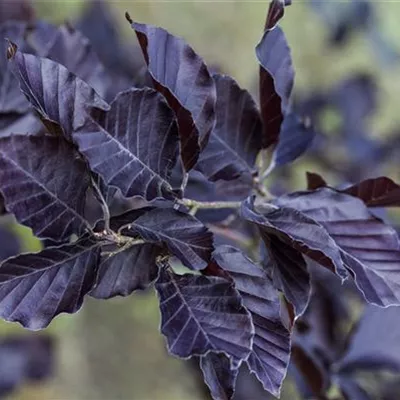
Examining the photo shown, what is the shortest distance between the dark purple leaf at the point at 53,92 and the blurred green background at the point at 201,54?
1.57m

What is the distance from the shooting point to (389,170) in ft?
5.96

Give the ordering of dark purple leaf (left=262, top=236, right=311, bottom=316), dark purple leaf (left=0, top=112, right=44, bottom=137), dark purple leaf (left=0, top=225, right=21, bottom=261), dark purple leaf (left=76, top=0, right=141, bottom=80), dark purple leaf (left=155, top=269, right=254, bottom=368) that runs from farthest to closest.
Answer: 1. dark purple leaf (left=76, top=0, right=141, bottom=80)
2. dark purple leaf (left=0, top=225, right=21, bottom=261)
3. dark purple leaf (left=0, top=112, right=44, bottom=137)
4. dark purple leaf (left=262, top=236, right=311, bottom=316)
5. dark purple leaf (left=155, top=269, right=254, bottom=368)

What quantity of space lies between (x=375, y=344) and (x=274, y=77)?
513mm

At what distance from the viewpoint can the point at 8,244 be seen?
129 centimetres

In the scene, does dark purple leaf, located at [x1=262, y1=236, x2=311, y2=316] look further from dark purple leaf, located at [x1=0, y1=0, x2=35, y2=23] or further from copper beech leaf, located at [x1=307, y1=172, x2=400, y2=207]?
dark purple leaf, located at [x1=0, y1=0, x2=35, y2=23]

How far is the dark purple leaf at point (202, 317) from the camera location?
49 cm

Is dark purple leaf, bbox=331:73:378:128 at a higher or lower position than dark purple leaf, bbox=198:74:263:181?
lower

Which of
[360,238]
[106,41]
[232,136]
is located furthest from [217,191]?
[106,41]

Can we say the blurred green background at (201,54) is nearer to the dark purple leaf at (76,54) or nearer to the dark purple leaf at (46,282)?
the dark purple leaf at (76,54)

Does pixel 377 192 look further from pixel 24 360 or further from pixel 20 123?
pixel 24 360

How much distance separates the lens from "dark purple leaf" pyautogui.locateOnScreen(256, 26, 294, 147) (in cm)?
62

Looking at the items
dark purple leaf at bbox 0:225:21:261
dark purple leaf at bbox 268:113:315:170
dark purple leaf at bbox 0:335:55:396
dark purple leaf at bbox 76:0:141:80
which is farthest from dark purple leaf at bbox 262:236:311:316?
dark purple leaf at bbox 0:335:55:396

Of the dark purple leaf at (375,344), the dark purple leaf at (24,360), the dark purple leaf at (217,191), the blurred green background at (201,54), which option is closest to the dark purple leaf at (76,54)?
the dark purple leaf at (217,191)

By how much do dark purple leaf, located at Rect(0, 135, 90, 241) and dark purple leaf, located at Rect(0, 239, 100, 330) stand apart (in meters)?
0.02
